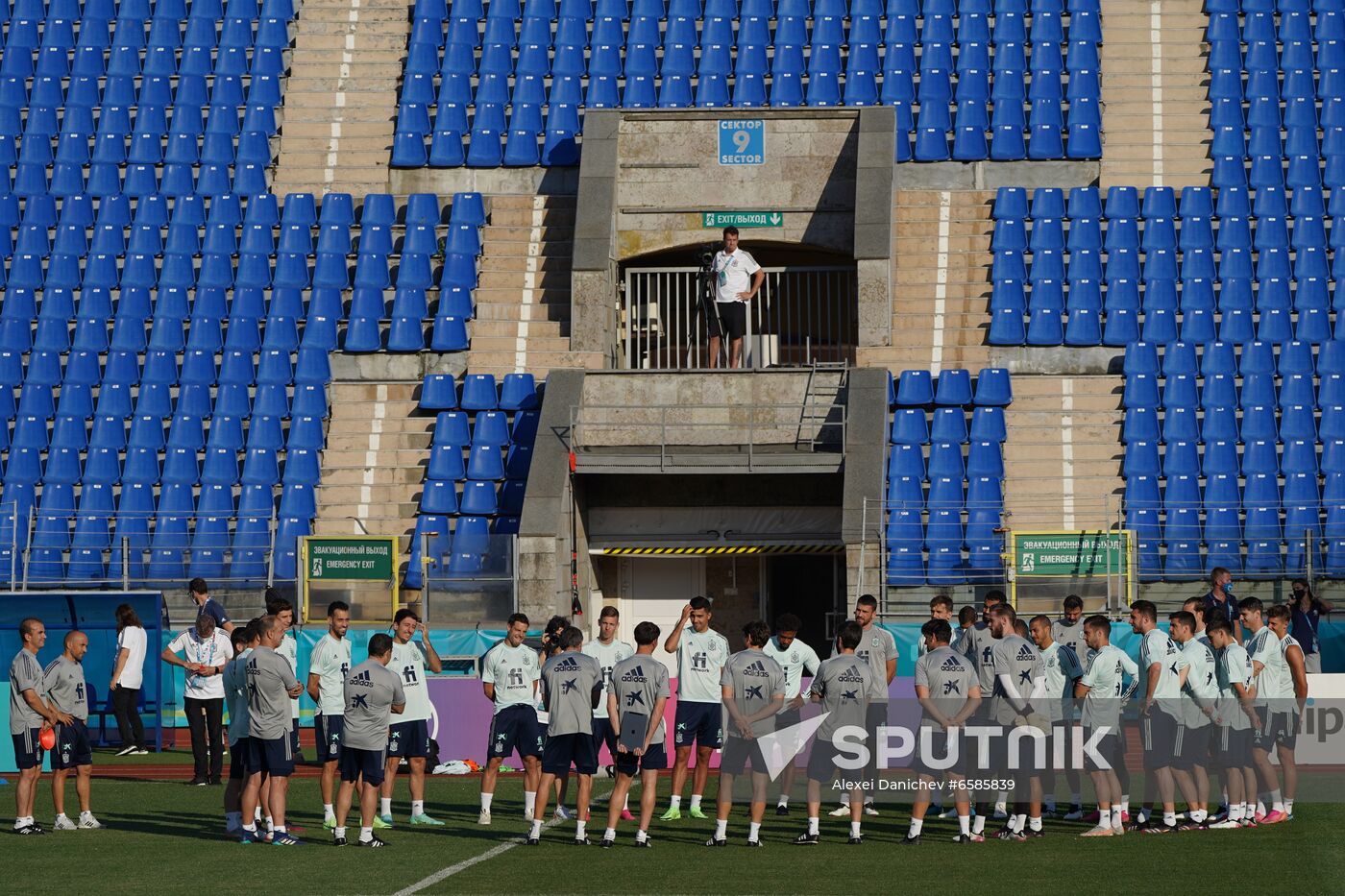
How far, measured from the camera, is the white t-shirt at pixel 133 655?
69.5ft

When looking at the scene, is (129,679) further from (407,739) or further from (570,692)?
(570,692)

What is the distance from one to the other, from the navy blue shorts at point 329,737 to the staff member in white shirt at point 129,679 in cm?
567

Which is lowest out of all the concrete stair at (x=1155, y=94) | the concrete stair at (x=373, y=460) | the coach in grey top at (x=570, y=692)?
the coach in grey top at (x=570, y=692)

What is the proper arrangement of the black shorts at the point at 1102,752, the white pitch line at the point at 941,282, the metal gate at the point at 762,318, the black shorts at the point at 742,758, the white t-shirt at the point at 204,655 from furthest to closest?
the metal gate at the point at 762,318 < the white pitch line at the point at 941,282 < the white t-shirt at the point at 204,655 < the black shorts at the point at 1102,752 < the black shorts at the point at 742,758

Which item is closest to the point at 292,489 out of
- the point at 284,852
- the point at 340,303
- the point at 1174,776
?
the point at 340,303

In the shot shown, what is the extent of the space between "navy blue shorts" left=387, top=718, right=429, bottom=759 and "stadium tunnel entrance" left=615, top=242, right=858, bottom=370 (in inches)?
527

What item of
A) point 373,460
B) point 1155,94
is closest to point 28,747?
A: point 373,460

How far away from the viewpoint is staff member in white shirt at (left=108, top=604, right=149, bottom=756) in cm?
2097

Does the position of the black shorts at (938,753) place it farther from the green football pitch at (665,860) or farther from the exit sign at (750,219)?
the exit sign at (750,219)

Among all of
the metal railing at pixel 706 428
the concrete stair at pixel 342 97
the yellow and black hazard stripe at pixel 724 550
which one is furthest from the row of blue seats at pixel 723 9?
the yellow and black hazard stripe at pixel 724 550

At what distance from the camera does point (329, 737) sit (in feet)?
51.4

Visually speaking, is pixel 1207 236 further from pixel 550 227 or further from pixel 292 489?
pixel 292 489

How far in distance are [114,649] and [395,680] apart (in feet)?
31.4

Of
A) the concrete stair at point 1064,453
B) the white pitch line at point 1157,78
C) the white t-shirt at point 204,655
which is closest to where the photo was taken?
the white t-shirt at point 204,655
